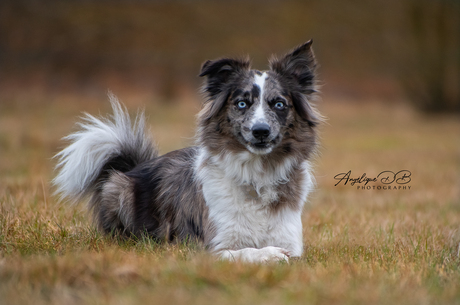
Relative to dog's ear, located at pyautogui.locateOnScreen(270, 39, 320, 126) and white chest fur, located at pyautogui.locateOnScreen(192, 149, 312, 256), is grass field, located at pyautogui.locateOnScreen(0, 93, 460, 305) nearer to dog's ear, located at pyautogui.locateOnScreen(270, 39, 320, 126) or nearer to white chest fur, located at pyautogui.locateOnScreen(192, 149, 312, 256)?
white chest fur, located at pyautogui.locateOnScreen(192, 149, 312, 256)

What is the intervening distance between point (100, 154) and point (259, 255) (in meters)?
2.47

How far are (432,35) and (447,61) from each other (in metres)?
1.39

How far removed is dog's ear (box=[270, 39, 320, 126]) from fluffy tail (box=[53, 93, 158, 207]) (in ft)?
6.11

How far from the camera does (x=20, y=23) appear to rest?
23453mm

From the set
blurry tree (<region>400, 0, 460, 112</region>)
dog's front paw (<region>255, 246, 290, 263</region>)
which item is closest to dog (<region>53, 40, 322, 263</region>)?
dog's front paw (<region>255, 246, 290, 263</region>)

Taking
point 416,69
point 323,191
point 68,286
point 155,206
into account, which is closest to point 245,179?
point 155,206

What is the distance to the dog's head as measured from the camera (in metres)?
4.65

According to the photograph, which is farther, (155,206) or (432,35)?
(432,35)

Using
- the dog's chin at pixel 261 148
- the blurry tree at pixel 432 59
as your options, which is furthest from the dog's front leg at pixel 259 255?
the blurry tree at pixel 432 59

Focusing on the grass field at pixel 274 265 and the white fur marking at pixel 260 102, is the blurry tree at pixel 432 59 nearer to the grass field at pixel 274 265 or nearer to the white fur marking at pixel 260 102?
the grass field at pixel 274 265

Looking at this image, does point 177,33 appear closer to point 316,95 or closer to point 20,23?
point 20,23

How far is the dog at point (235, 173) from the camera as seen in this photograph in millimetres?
4582

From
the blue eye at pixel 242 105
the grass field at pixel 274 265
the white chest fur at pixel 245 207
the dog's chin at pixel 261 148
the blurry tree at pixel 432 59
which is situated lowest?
the grass field at pixel 274 265

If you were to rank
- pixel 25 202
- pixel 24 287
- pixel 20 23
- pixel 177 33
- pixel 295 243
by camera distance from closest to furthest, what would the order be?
pixel 24 287 < pixel 295 243 < pixel 25 202 < pixel 20 23 < pixel 177 33
